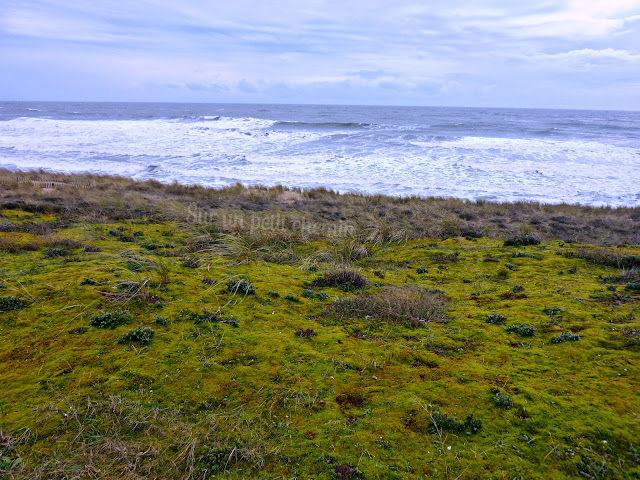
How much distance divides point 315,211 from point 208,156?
20.2 m

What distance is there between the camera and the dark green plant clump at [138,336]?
13.6 feet

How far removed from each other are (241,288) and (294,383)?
2.25 metres

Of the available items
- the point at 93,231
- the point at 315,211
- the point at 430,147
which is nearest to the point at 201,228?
the point at 93,231

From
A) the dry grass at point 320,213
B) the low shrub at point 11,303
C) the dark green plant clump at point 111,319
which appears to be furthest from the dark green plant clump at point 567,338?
the low shrub at point 11,303

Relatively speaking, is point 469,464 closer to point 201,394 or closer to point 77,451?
point 201,394

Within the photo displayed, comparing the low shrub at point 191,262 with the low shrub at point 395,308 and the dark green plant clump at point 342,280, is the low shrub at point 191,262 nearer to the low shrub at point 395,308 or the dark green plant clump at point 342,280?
the dark green plant clump at point 342,280

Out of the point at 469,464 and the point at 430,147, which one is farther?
the point at 430,147

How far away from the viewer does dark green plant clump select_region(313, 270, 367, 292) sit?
6.23 metres

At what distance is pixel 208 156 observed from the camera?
31125 mm

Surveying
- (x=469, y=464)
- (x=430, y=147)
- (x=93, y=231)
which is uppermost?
(x=430, y=147)

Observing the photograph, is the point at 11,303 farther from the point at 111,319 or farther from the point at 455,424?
the point at 455,424

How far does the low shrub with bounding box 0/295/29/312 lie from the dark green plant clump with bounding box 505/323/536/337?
578cm

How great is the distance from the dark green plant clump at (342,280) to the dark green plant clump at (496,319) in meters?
1.92

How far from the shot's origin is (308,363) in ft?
13.1
